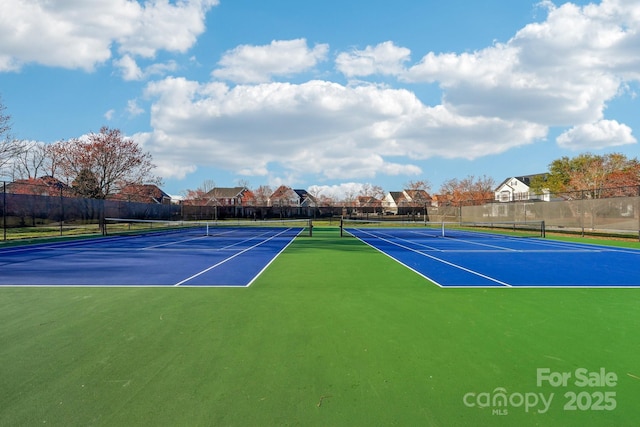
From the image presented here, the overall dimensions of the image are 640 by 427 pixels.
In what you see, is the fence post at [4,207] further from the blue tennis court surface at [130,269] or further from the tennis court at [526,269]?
the tennis court at [526,269]

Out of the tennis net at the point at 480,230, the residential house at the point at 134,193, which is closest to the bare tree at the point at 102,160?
the residential house at the point at 134,193

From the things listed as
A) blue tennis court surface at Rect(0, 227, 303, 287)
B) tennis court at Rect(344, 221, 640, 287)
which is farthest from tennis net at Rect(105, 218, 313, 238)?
tennis court at Rect(344, 221, 640, 287)

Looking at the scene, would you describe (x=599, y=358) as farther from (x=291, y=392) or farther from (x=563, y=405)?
(x=291, y=392)

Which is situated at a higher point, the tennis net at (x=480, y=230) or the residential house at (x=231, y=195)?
the residential house at (x=231, y=195)

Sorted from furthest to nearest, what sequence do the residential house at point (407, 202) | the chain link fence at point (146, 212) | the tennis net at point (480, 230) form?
the residential house at point (407, 202)
the tennis net at point (480, 230)
the chain link fence at point (146, 212)

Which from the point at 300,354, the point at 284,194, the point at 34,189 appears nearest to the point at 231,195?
the point at 284,194

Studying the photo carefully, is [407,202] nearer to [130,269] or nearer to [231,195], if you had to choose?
[231,195]

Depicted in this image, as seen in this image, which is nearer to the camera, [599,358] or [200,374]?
[200,374]

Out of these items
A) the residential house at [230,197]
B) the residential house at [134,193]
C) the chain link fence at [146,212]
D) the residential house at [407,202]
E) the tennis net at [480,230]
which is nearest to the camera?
the chain link fence at [146,212]

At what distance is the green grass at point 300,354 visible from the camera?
2748 mm

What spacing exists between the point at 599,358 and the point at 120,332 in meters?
5.41

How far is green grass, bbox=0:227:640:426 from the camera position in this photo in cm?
275

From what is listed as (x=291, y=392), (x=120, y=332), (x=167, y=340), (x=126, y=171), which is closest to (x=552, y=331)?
(x=291, y=392)

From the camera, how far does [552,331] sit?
15.0 ft
